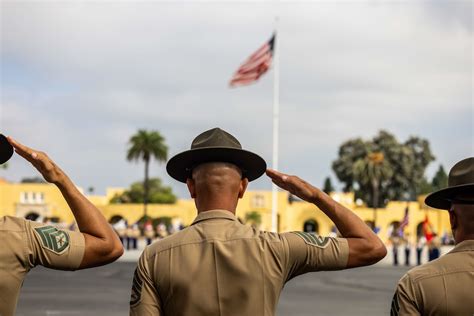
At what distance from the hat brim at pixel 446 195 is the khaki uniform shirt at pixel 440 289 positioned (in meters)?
0.21

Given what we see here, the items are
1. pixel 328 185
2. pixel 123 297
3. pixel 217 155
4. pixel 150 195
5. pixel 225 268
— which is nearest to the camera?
pixel 225 268

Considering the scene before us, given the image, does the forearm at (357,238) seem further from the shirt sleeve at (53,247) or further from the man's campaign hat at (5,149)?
the man's campaign hat at (5,149)

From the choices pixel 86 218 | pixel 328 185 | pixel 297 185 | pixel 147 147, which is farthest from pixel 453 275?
pixel 328 185

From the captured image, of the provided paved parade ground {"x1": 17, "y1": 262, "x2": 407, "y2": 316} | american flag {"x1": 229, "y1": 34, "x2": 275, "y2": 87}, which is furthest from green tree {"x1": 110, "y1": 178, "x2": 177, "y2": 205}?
paved parade ground {"x1": 17, "y1": 262, "x2": 407, "y2": 316}

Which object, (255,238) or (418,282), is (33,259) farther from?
(418,282)

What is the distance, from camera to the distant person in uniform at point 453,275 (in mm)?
3432

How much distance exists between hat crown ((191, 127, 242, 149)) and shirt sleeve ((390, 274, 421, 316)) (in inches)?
35.9

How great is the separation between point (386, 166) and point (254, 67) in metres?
63.9

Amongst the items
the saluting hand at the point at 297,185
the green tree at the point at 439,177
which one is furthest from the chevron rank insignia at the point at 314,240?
the green tree at the point at 439,177

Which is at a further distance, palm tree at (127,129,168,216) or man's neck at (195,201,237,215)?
palm tree at (127,129,168,216)

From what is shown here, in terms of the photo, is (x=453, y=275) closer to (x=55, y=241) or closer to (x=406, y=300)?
(x=406, y=300)

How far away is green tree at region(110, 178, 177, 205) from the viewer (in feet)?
345

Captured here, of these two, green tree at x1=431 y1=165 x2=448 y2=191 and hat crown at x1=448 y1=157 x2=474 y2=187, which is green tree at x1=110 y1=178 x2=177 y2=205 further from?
hat crown at x1=448 y1=157 x2=474 y2=187

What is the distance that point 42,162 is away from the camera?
3.15m
